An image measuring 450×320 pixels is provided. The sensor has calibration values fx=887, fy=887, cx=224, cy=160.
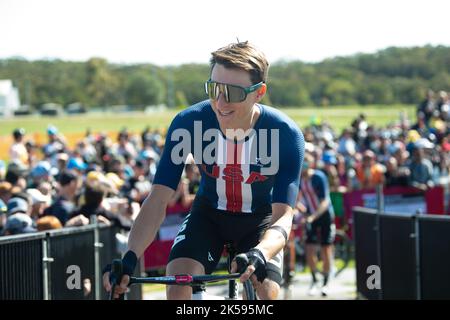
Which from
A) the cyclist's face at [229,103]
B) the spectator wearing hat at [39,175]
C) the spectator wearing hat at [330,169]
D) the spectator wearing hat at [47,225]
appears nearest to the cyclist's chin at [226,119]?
the cyclist's face at [229,103]

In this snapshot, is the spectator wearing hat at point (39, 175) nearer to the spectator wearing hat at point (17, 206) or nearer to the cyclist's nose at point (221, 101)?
the spectator wearing hat at point (17, 206)

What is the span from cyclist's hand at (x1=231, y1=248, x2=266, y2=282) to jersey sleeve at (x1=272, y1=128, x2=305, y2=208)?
95 cm

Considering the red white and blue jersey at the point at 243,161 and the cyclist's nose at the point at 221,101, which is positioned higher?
the cyclist's nose at the point at 221,101

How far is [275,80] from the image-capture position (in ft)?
276

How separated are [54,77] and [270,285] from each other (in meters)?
124

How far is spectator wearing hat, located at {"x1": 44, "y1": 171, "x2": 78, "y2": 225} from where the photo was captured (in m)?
11.0

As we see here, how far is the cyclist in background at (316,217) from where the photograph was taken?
14523mm

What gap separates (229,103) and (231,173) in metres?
0.76

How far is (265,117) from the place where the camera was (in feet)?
19.4

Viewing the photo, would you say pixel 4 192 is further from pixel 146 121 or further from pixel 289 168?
pixel 146 121

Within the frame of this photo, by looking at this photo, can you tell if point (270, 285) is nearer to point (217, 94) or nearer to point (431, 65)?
point (217, 94)

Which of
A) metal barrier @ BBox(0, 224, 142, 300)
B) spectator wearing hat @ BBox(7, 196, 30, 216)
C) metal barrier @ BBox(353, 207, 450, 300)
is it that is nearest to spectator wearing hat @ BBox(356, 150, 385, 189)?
metal barrier @ BBox(353, 207, 450, 300)

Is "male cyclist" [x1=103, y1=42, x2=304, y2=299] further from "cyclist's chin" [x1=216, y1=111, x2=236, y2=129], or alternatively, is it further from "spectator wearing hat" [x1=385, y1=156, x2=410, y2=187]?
"spectator wearing hat" [x1=385, y1=156, x2=410, y2=187]

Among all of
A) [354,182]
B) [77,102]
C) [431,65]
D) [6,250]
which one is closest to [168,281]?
[6,250]
